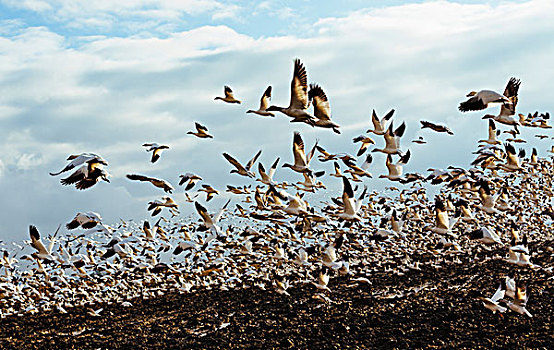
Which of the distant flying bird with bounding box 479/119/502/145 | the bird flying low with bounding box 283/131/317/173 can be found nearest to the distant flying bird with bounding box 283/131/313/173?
the bird flying low with bounding box 283/131/317/173

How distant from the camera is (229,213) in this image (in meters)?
25.2

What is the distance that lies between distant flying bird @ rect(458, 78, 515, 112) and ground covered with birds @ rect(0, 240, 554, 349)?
6.21m

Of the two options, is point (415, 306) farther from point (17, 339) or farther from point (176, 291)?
point (176, 291)

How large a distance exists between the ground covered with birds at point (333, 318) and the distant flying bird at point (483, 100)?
621cm

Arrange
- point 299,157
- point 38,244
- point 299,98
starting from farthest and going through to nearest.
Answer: point 38,244 < point 299,157 < point 299,98

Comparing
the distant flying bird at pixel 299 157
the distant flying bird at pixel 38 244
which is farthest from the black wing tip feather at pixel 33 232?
the distant flying bird at pixel 299 157

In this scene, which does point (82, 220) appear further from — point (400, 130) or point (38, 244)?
point (400, 130)

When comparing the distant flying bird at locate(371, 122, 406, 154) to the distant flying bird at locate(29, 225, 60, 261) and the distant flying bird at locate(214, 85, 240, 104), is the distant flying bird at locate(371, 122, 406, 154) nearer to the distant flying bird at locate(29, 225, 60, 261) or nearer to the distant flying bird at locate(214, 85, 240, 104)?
the distant flying bird at locate(214, 85, 240, 104)

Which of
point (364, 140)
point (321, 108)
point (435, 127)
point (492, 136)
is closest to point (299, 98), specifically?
point (321, 108)

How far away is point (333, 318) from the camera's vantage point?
21.5m

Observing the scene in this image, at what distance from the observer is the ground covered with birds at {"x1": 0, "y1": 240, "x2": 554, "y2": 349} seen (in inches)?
687

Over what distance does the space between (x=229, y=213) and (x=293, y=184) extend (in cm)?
646

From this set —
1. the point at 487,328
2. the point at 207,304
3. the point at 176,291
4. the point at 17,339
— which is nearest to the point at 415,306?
the point at 487,328

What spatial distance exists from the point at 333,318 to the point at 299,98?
448 inches
